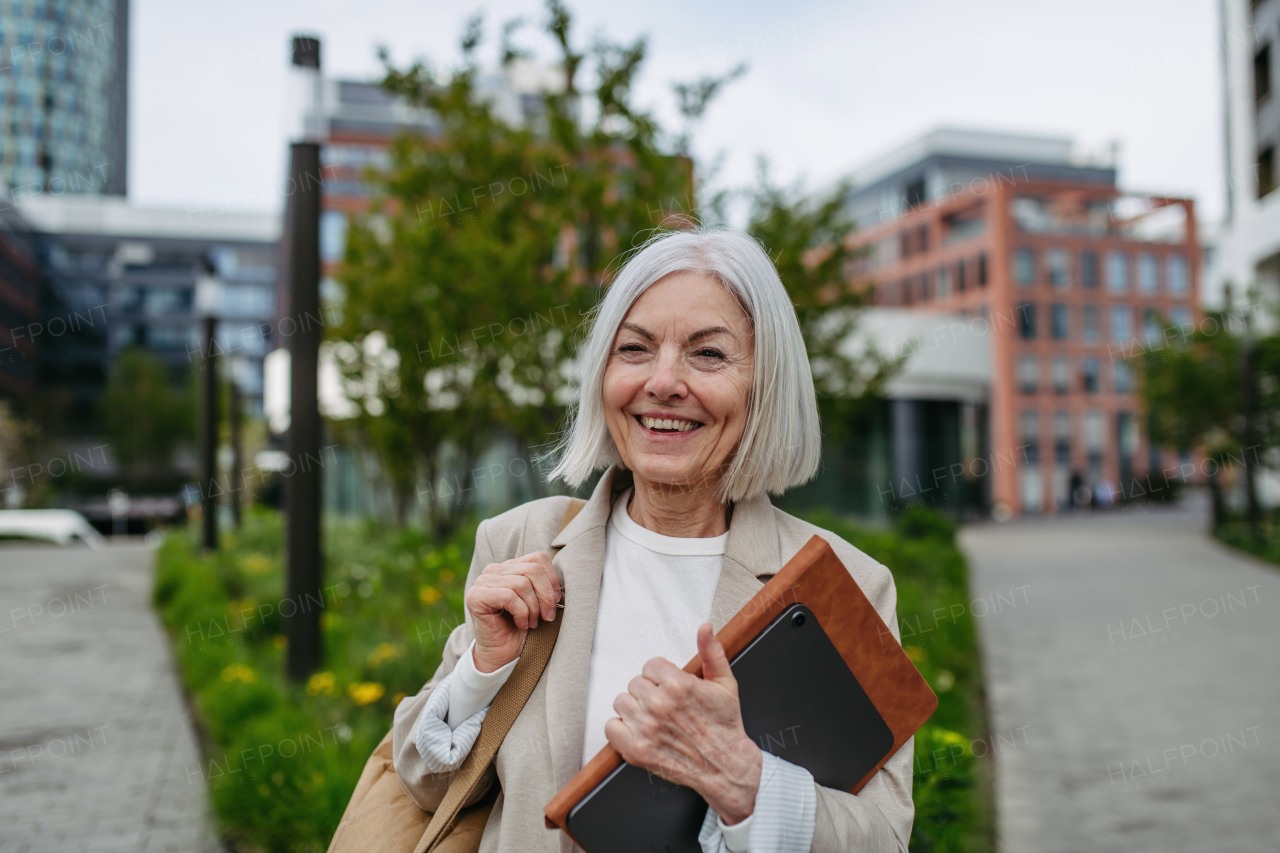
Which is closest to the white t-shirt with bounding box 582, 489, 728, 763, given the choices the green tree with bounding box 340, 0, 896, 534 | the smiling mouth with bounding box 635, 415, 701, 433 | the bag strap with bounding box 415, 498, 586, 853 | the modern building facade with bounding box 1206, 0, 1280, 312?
the bag strap with bounding box 415, 498, 586, 853

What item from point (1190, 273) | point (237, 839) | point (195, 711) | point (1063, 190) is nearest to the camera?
point (237, 839)

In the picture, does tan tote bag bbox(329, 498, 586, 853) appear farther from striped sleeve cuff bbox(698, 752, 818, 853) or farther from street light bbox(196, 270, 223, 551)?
street light bbox(196, 270, 223, 551)

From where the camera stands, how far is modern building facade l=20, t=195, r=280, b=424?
71875 millimetres

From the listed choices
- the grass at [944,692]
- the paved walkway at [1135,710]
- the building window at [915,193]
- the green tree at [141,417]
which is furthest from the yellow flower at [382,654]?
the green tree at [141,417]

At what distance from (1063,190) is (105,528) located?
50.8 m

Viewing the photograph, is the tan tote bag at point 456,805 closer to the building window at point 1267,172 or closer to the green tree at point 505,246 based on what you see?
the green tree at point 505,246

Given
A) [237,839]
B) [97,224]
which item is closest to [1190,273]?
[237,839]

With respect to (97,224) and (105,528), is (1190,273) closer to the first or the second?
(105,528)

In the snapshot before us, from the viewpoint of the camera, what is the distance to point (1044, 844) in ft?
14.1

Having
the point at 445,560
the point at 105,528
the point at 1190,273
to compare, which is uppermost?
the point at 1190,273

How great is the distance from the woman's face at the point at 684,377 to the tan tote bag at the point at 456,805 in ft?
1.21

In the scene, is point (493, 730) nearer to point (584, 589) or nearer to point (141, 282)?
point (584, 589)

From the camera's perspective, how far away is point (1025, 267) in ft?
164

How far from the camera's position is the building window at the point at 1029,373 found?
50.3 m
